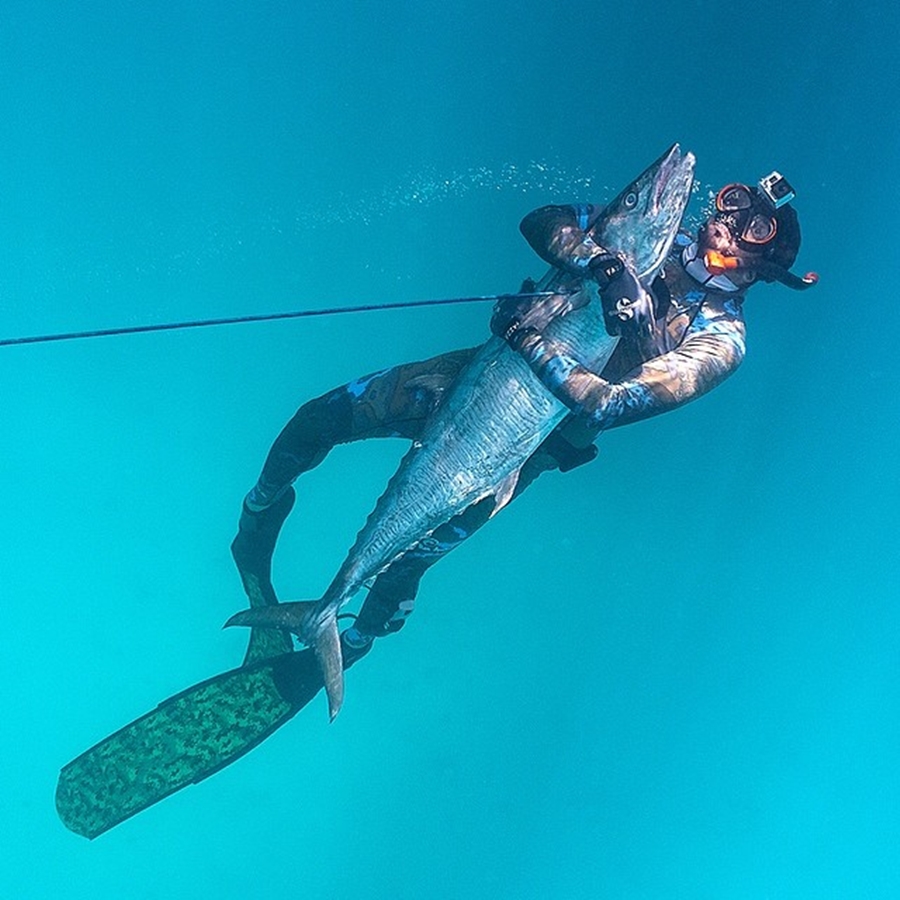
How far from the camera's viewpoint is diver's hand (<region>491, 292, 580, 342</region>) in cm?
414

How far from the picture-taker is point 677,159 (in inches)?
157

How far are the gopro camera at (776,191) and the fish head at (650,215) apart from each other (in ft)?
2.33

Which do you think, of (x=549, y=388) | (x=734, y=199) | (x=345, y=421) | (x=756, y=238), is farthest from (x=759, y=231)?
(x=345, y=421)

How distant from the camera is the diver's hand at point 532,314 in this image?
13.6 feet

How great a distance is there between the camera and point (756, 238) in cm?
448

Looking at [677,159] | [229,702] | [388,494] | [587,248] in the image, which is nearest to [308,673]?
[229,702]

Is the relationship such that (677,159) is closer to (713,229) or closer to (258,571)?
(713,229)

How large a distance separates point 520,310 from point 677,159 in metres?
0.98

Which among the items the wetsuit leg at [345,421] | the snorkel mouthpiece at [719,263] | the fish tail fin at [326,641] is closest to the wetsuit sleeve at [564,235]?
the snorkel mouthpiece at [719,263]

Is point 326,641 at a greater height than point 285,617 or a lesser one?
lesser

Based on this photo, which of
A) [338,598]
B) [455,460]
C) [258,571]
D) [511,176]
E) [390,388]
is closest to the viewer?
[455,460]

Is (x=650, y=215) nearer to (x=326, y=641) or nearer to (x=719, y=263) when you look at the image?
(x=719, y=263)

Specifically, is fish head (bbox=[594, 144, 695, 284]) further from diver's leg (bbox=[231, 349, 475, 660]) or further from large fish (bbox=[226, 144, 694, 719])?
→ diver's leg (bbox=[231, 349, 475, 660])

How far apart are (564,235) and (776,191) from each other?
1.27m
